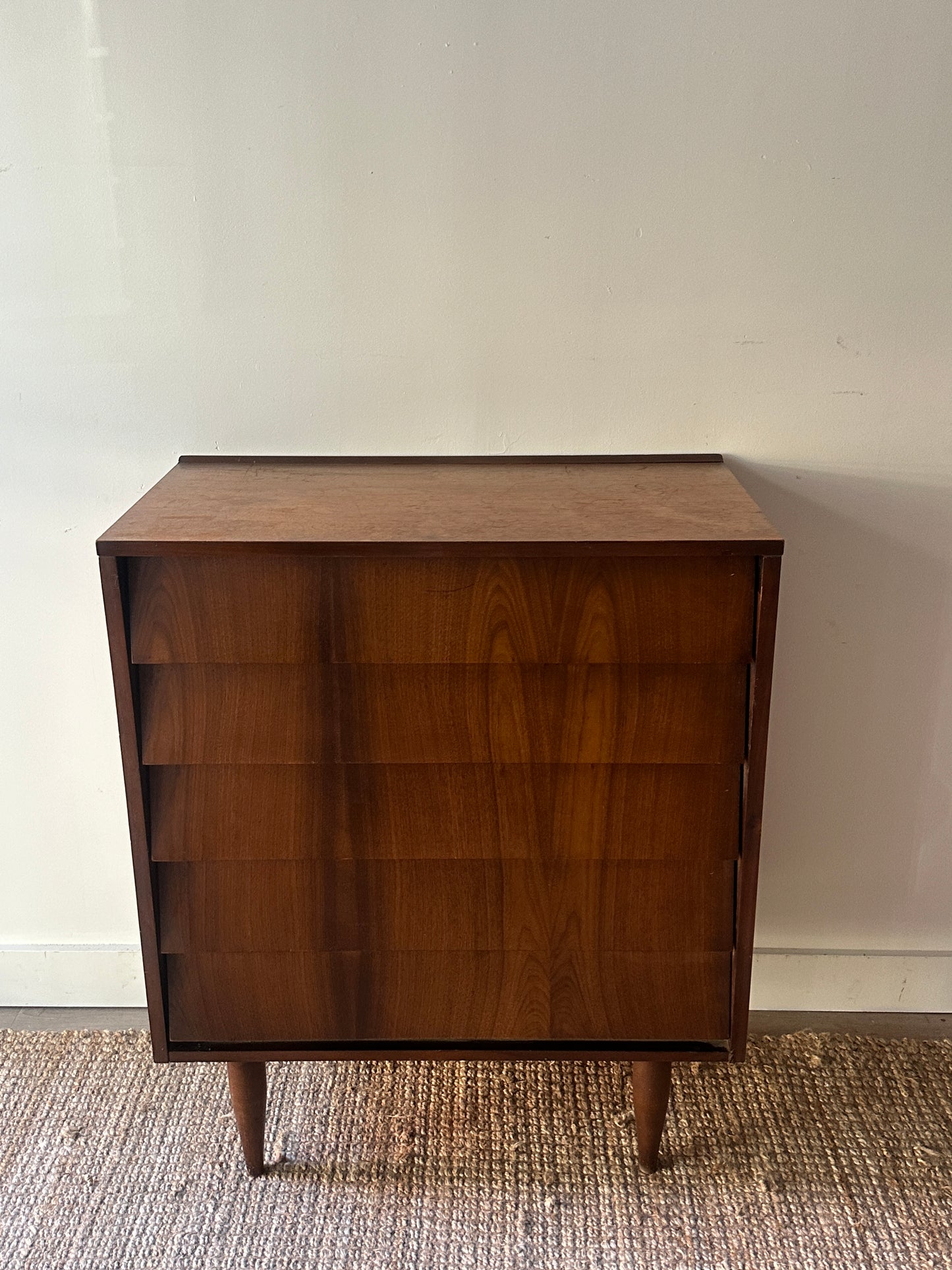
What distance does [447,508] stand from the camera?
980 millimetres

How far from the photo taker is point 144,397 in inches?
46.2

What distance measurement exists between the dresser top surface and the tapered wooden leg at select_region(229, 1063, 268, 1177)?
55 centimetres

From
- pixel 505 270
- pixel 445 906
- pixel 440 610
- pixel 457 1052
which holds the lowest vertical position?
pixel 457 1052

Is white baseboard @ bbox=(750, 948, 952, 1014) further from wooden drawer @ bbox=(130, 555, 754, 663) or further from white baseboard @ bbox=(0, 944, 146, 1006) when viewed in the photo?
white baseboard @ bbox=(0, 944, 146, 1006)

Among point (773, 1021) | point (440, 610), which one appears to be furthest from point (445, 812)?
point (773, 1021)

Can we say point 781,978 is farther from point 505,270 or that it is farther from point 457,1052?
point 505,270

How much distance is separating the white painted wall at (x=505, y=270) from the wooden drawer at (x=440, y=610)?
325mm

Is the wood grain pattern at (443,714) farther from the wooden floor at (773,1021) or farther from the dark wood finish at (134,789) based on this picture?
the wooden floor at (773,1021)

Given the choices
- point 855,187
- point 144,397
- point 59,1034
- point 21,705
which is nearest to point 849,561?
point 855,187

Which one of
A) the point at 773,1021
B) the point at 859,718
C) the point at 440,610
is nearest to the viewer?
the point at 440,610

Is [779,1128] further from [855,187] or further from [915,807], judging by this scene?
[855,187]

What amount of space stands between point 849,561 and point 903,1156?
0.64 metres

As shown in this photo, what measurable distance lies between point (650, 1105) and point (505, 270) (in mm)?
865

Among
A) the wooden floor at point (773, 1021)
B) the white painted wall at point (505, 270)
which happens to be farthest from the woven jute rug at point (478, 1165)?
the white painted wall at point (505, 270)
